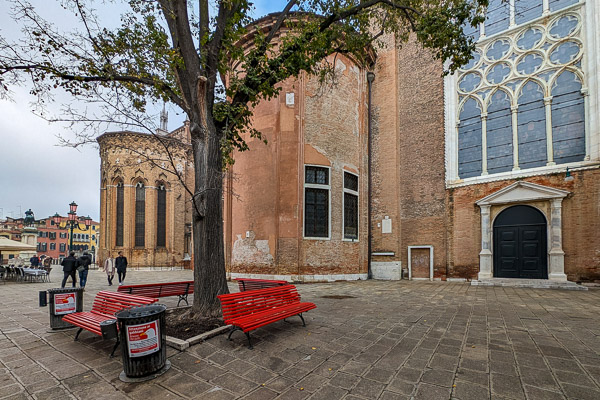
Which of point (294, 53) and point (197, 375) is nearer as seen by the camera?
point (197, 375)

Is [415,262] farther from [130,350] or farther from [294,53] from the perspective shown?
[130,350]

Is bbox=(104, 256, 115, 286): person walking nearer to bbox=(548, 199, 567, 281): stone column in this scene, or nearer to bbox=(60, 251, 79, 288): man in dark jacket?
bbox=(60, 251, 79, 288): man in dark jacket

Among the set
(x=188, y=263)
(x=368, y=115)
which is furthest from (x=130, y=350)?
(x=188, y=263)

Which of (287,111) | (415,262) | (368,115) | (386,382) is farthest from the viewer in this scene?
(368,115)

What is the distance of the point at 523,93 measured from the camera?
13633 millimetres

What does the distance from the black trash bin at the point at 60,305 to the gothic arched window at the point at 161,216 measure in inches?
973

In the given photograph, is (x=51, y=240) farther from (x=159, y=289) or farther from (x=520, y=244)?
(x=520, y=244)

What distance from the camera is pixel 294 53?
629 cm

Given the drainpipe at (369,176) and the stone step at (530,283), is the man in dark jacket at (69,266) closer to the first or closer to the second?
the drainpipe at (369,176)

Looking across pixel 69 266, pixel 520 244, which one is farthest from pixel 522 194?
pixel 69 266

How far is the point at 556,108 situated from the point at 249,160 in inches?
533

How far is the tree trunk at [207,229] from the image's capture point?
5809 millimetres

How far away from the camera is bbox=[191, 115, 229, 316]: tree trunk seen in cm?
581

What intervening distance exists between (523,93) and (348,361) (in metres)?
15.3
